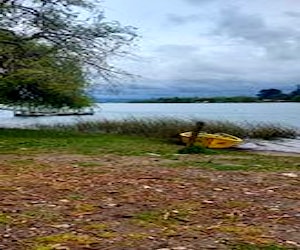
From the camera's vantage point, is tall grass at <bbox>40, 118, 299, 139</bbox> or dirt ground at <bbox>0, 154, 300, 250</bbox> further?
tall grass at <bbox>40, 118, 299, 139</bbox>

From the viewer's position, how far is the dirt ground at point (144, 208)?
5945mm

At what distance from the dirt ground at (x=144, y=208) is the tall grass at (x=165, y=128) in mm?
18957

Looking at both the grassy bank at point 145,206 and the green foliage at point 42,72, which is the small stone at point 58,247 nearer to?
the grassy bank at point 145,206

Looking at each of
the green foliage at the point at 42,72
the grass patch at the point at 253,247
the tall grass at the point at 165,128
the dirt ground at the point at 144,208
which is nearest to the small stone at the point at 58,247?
the dirt ground at the point at 144,208

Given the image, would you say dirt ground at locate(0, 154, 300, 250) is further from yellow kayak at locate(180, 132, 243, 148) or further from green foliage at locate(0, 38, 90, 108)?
yellow kayak at locate(180, 132, 243, 148)

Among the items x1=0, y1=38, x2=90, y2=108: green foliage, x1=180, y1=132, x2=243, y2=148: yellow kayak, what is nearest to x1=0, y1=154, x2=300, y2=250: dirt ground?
x1=0, y1=38, x2=90, y2=108: green foliage

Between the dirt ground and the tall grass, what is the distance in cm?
1896

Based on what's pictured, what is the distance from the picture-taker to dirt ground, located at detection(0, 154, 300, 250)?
5945mm

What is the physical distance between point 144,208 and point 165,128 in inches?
918

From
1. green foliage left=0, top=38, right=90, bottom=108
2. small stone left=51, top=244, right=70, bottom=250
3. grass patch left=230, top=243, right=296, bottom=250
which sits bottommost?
grass patch left=230, top=243, right=296, bottom=250

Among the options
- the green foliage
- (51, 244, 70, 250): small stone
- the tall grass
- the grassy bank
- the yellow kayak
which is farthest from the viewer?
the tall grass

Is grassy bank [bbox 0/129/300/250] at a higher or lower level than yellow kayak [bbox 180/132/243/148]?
higher

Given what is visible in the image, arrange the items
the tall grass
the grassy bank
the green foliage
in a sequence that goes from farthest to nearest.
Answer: the tall grass → the green foliage → the grassy bank

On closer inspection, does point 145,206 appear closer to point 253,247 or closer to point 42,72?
point 253,247
